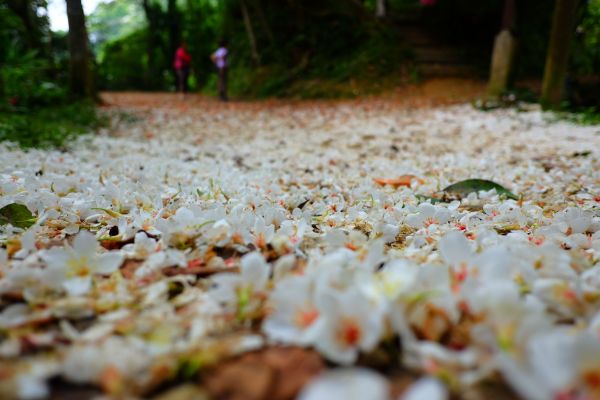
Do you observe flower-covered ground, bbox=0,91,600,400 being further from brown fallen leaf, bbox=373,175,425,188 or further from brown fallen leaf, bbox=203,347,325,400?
brown fallen leaf, bbox=373,175,425,188

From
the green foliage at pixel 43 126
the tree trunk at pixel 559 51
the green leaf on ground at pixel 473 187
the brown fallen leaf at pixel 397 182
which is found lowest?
the brown fallen leaf at pixel 397 182

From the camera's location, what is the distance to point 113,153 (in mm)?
4293

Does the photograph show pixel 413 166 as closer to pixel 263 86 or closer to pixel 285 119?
pixel 285 119

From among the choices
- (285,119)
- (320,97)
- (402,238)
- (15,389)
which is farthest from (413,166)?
(320,97)

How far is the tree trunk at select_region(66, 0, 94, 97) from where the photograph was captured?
847 cm

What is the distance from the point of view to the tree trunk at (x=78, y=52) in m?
8.47

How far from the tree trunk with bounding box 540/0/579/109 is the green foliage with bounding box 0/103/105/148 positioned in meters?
7.51

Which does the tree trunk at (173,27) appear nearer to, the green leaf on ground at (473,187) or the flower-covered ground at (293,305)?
the flower-covered ground at (293,305)

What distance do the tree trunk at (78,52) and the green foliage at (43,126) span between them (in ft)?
6.86

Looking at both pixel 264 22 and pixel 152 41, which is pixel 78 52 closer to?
pixel 264 22

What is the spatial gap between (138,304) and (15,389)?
0.33 m

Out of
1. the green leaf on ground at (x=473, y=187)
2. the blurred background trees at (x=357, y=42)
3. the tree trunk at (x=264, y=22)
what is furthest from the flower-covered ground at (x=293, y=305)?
the tree trunk at (x=264, y=22)

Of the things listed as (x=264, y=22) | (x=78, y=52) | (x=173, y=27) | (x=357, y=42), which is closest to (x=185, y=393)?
(x=78, y=52)

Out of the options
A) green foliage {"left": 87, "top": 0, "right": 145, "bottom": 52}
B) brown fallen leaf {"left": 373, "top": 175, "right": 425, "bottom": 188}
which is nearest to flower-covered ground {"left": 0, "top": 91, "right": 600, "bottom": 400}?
brown fallen leaf {"left": 373, "top": 175, "right": 425, "bottom": 188}
